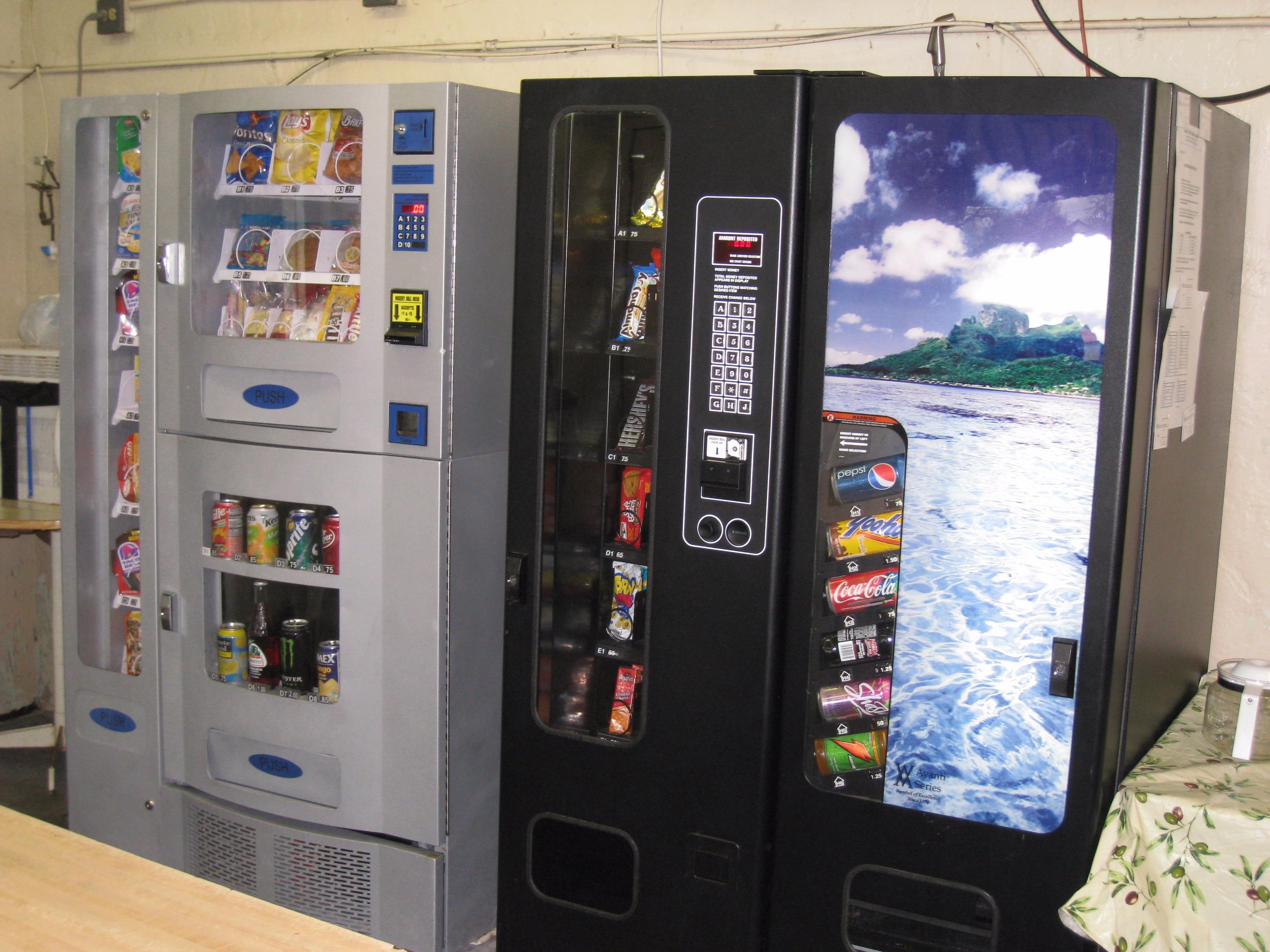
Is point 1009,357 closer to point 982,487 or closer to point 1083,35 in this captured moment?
point 982,487

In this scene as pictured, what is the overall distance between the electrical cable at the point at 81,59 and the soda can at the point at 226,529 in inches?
88.5

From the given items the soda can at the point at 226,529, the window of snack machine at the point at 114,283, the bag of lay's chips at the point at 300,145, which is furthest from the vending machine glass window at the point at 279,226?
the soda can at the point at 226,529

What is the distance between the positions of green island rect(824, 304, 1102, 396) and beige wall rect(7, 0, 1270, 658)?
57 centimetres

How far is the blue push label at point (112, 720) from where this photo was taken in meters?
2.97

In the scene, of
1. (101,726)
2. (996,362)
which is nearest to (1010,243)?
(996,362)

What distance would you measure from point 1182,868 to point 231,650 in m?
2.21

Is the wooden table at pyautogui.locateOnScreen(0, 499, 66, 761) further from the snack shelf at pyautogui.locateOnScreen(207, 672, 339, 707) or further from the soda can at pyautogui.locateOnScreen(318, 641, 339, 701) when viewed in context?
the soda can at pyautogui.locateOnScreen(318, 641, 339, 701)

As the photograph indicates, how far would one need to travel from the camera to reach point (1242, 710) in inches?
78.2

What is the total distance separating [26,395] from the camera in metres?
3.56

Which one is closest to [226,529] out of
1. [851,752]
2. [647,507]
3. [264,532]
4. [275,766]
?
[264,532]

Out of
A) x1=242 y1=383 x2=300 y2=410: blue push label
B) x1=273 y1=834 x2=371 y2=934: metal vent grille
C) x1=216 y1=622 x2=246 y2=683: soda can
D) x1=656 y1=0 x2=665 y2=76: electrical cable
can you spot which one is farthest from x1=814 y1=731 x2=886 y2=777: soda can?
x1=656 y1=0 x2=665 y2=76: electrical cable

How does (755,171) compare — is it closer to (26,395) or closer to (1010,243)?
(1010,243)

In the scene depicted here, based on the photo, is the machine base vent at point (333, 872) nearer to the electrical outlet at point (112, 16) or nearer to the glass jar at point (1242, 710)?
the glass jar at point (1242, 710)

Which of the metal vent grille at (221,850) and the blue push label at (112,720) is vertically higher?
the blue push label at (112,720)
